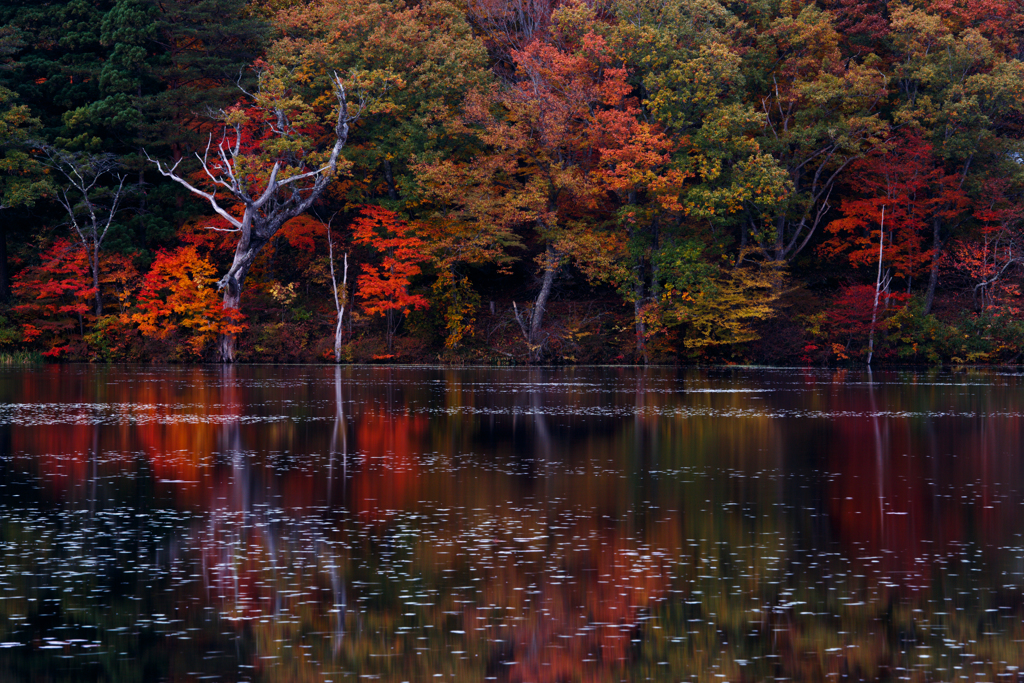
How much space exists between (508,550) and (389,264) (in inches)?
1282

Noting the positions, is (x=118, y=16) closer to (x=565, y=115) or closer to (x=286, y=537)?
(x=565, y=115)

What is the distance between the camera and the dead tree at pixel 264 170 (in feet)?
132

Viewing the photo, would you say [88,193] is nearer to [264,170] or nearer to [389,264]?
[264,170]

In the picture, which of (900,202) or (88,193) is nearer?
(900,202)

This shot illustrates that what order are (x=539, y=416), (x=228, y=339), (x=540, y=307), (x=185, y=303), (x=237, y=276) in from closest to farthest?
(x=539, y=416), (x=185, y=303), (x=237, y=276), (x=540, y=307), (x=228, y=339)

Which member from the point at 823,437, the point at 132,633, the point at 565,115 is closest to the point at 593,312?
the point at 565,115

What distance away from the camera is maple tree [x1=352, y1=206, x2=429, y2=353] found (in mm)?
41469

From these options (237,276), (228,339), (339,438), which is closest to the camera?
(339,438)

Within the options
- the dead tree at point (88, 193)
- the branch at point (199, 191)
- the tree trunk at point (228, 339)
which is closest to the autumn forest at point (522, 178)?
the tree trunk at point (228, 339)

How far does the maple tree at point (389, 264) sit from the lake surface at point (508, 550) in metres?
21.3

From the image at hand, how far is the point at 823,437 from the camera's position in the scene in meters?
18.1

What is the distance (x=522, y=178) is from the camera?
4562cm

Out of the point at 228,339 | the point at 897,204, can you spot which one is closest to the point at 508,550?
the point at 897,204

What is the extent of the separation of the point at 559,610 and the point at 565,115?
33982mm
